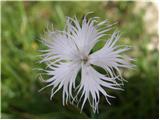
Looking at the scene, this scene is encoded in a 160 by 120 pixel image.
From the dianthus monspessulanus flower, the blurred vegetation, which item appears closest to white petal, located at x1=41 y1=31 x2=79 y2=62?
Result: the dianthus monspessulanus flower

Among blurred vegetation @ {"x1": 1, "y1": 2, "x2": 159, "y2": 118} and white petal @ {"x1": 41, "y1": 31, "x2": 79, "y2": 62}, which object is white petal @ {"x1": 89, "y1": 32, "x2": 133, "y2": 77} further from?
blurred vegetation @ {"x1": 1, "y1": 2, "x2": 159, "y2": 118}

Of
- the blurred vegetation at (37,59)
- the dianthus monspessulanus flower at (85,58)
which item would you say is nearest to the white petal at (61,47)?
the dianthus monspessulanus flower at (85,58)

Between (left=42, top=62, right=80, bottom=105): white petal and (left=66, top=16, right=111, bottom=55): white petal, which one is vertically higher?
(left=66, top=16, right=111, bottom=55): white petal

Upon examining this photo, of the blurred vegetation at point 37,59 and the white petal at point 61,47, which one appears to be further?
the blurred vegetation at point 37,59

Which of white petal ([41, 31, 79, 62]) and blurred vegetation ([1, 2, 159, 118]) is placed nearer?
white petal ([41, 31, 79, 62])

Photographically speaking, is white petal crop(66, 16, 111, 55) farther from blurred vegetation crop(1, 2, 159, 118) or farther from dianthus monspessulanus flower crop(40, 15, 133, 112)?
blurred vegetation crop(1, 2, 159, 118)

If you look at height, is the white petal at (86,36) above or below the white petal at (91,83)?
above

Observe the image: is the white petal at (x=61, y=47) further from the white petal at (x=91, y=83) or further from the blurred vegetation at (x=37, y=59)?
the blurred vegetation at (x=37, y=59)

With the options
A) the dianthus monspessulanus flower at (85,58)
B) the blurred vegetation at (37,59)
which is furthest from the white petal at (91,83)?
the blurred vegetation at (37,59)
